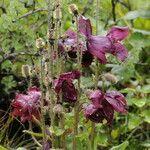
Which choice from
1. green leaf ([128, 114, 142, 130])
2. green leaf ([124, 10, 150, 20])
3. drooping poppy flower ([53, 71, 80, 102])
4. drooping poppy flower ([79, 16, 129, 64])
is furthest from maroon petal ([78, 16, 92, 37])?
green leaf ([124, 10, 150, 20])

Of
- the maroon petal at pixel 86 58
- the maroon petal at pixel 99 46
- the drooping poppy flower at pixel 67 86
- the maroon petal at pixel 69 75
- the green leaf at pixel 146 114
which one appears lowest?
the green leaf at pixel 146 114

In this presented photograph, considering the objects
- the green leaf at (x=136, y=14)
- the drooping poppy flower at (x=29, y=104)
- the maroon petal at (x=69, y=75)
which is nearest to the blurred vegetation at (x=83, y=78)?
the green leaf at (x=136, y=14)

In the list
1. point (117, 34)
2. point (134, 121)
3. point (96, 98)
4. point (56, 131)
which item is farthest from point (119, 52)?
point (134, 121)

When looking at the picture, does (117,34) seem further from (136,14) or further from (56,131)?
(136,14)

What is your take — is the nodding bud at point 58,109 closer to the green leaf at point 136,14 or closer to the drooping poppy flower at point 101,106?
the drooping poppy flower at point 101,106

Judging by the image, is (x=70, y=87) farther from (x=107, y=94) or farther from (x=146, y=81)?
(x=146, y=81)

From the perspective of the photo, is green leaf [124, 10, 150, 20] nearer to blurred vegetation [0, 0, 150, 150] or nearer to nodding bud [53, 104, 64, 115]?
blurred vegetation [0, 0, 150, 150]

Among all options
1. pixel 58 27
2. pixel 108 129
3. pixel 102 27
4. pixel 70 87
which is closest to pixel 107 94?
pixel 70 87
